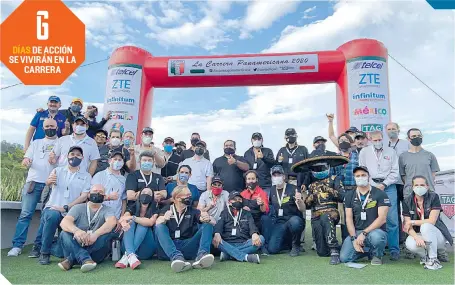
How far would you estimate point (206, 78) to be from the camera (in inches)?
325

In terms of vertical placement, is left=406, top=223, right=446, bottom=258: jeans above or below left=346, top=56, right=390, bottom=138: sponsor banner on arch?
below

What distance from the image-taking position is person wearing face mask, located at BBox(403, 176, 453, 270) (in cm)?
384

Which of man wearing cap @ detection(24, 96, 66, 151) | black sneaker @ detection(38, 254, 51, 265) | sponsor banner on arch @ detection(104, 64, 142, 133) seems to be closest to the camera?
black sneaker @ detection(38, 254, 51, 265)

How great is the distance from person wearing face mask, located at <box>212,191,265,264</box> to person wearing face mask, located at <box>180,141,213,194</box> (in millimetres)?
716

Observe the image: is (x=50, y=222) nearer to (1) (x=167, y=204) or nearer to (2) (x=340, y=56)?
(1) (x=167, y=204)

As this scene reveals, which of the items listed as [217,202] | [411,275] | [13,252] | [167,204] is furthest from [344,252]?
[13,252]

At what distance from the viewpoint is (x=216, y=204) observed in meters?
4.63

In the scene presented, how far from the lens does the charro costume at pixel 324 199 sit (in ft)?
14.1

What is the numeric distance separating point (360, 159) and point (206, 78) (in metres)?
4.54

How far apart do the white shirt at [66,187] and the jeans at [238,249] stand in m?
1.79

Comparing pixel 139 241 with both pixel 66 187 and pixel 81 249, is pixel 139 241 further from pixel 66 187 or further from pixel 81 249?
pixel 66 187

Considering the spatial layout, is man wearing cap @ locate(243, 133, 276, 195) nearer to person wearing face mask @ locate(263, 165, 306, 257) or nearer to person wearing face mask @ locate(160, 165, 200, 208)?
person wearing face mask @ locate(263, 165, 306, 257)

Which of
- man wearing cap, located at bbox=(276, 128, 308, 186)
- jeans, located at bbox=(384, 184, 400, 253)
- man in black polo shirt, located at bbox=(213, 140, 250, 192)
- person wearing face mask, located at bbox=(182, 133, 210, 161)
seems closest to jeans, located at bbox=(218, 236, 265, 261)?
man in black polo shirt, located at bbox=(213, 140, 250, 192)

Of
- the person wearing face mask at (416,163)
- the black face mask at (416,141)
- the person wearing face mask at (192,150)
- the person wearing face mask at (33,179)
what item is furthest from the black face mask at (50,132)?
the black face mask at (416,141)
